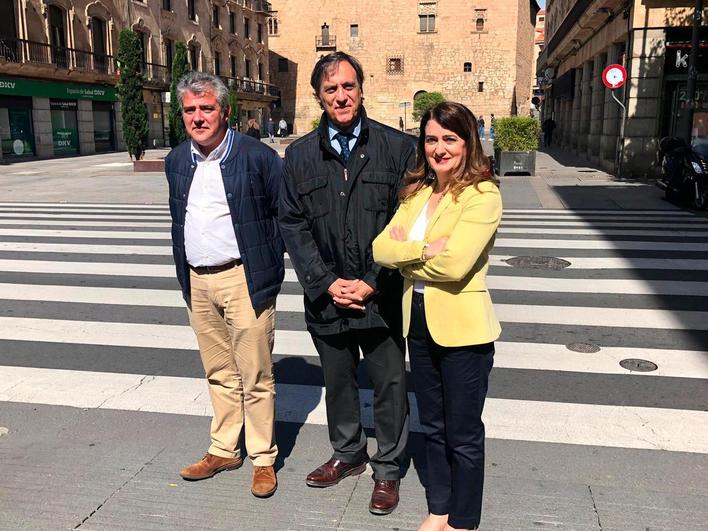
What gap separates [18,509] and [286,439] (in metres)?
1.35

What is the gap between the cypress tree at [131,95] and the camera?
2366 centimetres

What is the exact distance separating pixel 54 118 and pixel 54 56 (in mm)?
2845

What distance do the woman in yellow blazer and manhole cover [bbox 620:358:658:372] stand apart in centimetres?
251

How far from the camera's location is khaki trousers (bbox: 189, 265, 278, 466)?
3129 mm

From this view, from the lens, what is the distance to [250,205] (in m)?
3.11

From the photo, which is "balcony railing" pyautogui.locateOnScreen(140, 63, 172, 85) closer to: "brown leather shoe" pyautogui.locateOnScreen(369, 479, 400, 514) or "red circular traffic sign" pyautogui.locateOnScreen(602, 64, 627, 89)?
"red circular traffic sign" pyautogui.locateOnScreen(602, 64, 627, 89)

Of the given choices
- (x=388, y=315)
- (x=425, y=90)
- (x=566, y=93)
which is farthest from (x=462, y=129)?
(x=425, y=90)

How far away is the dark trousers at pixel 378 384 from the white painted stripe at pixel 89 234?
24.4 ft

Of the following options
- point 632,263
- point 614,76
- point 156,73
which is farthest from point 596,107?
point 156,73

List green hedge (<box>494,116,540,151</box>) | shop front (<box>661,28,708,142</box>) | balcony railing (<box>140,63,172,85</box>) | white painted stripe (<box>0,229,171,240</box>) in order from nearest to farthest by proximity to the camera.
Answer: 1. white painted stripe (<box>0,229,171,240</box>)
2. shop front (<box>661,28,708,142</box>)
3. green hedge (<box>494,116,540,151</box>)
4. balcony railing (<box>140,63,172,85</box>)

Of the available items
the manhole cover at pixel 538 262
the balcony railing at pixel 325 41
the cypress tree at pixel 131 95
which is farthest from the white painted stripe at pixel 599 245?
the balcony railing at pixel 325 41

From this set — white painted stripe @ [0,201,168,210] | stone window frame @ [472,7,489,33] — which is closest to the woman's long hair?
white painted stripe @ [0,201,168,210]

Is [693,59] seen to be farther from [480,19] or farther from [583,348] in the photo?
[480,19]

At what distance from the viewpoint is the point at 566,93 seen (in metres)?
31.6
